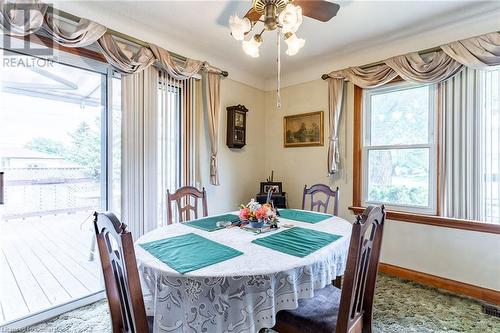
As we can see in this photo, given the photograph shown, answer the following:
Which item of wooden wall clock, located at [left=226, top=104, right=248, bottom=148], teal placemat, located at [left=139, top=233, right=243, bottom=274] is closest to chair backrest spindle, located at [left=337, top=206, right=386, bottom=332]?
teal placemat, located at [left=139, top=233, right=243, bottom=274]

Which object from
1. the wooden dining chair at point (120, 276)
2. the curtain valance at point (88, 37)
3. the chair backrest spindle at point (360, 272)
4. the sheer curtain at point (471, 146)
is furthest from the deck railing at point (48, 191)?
the sheer curtain at point (471, 146)

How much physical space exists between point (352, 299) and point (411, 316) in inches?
53.5

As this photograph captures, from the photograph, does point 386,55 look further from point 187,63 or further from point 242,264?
point 242,264

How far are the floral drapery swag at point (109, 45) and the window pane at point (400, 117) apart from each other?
1.93 meters

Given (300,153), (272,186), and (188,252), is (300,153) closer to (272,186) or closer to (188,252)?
(272,186)

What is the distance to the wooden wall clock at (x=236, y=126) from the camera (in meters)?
3.33

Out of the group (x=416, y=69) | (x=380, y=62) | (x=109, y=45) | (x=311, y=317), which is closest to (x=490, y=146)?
(x=416, y=69)

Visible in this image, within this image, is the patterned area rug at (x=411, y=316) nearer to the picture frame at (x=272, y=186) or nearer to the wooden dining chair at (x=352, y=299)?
the wooden dining chair at (x=352, y=299)

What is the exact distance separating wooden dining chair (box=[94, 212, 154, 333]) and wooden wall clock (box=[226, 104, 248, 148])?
7.91 feet

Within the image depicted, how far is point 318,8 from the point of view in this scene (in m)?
1.58

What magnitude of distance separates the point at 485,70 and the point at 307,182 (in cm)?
212

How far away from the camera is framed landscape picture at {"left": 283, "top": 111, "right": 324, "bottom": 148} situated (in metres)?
3.34

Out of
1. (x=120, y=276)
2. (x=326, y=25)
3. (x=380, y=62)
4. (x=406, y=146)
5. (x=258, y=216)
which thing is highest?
(x=326, y=25)

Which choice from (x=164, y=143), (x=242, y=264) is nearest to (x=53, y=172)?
(x=164, y=143)
